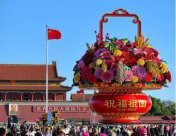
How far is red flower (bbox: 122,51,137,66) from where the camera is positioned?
614 inches

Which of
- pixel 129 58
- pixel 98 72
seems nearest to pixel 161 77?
pixel 129 58

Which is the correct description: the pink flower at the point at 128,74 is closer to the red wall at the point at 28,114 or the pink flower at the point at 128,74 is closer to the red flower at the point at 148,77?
the red flower at the point at 148,77

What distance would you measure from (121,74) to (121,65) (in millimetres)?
257

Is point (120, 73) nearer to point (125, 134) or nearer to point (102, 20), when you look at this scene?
point (102, 20)

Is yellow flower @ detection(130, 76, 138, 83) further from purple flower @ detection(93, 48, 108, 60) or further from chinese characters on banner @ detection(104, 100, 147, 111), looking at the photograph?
purple flower @ detection(93, 48, 108, 60)

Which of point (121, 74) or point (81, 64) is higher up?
point (81, 64)

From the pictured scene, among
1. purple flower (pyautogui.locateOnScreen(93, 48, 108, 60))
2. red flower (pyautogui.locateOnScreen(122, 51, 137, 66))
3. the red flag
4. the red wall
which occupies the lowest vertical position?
the red wall

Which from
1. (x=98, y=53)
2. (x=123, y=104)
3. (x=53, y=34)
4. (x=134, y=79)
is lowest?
(x=123, y=104)

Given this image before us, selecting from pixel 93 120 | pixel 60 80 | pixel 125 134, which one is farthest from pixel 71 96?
pixel 125 134

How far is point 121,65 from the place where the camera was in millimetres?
15391

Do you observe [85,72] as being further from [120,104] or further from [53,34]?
[53,34]

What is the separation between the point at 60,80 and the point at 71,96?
13.5 ft

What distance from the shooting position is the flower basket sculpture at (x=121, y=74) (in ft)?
50.8

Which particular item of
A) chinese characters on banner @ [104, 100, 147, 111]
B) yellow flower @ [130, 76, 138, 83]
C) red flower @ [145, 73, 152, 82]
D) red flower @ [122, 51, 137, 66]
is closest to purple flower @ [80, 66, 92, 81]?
chinese characters on banner @ [104, 100, 147, 111]
